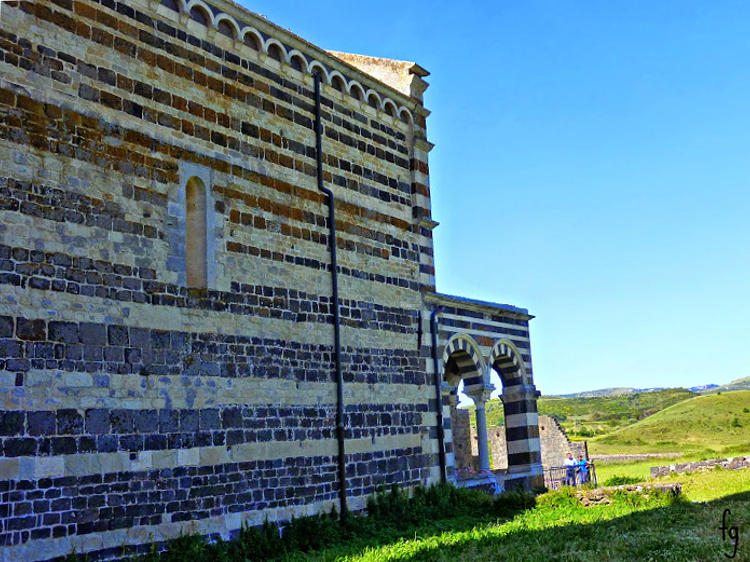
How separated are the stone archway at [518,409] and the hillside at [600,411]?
38657 mm

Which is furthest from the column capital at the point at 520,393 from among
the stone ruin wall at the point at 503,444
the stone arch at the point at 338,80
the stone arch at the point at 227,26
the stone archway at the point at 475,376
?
the stone arch at the point at 227,26

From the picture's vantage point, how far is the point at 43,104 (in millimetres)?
8688

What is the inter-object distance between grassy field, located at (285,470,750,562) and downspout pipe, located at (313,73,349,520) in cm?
142

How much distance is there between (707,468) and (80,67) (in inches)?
823

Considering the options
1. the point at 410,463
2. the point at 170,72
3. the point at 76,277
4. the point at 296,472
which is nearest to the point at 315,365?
the point at 296,472

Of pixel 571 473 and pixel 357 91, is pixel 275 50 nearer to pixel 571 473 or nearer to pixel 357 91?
pixel 357 91

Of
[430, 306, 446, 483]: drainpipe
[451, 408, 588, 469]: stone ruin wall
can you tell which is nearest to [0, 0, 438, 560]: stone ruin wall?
[430, 306, 446, 483]: drainpipe

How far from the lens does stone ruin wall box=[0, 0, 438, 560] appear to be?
27.1 ft

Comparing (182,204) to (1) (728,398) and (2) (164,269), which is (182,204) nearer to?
(2) (164,269)

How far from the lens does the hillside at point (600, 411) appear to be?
65562mm

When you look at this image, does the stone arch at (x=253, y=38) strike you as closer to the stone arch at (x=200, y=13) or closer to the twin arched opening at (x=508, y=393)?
the stone arch at (x=200, y=13)

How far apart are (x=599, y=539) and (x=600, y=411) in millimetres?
78369

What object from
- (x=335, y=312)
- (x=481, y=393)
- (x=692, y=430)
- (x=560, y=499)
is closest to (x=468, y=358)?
(x=481, y=393)

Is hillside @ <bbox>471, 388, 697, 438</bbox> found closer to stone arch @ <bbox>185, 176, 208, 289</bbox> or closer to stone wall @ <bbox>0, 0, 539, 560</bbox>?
stone wall @ <bbox>0, 0, 539, 560</bbox>
